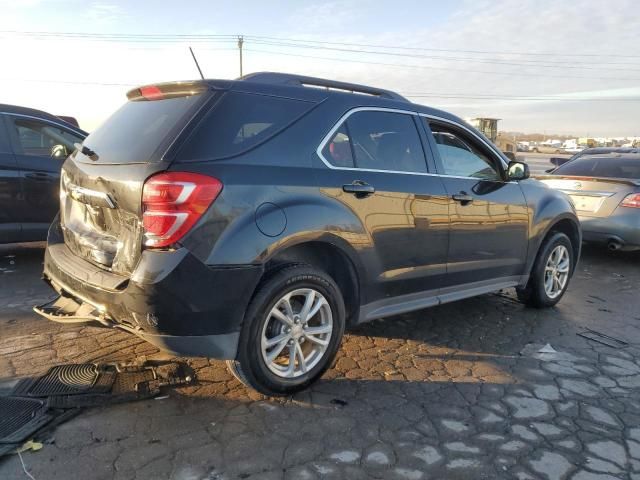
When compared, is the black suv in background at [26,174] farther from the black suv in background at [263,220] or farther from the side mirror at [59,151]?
the black suv in background at [263,220]

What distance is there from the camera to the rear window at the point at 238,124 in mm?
2883

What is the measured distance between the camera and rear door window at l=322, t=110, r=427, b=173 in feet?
11.5

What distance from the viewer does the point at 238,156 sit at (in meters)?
2.96

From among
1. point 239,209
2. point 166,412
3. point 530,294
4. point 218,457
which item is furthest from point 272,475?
point 530,294

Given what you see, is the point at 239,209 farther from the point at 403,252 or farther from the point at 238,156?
the point at 403,252

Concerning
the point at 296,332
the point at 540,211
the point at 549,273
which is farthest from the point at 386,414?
the point at 549,273

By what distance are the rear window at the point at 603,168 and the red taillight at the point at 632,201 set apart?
54cm

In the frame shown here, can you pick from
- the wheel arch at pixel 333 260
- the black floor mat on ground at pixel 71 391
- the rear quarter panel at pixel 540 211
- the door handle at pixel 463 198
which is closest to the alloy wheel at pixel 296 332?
the wheel arch at pixel 333 260

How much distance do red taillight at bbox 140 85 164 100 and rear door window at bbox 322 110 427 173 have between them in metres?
1.09

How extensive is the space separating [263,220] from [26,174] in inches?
165

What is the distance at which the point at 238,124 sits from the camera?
9.98ft

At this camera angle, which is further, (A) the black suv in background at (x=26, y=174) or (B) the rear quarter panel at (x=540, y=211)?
(A) the black suv in background at (x=26, y=174)

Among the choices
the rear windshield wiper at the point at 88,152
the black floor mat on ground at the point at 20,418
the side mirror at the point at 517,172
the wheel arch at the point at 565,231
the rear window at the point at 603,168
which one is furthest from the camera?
the rear window at the point at 603,168

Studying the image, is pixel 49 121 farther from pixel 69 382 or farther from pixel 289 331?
pixel 289 331
